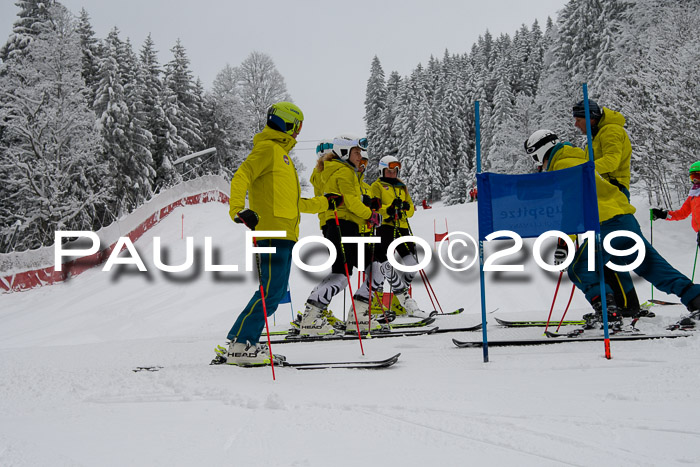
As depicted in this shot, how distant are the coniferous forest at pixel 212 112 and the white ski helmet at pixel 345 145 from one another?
13.3m

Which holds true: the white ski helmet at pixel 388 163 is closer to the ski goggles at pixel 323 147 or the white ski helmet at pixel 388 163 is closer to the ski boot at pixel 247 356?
the ski goggles at pixel 323 147

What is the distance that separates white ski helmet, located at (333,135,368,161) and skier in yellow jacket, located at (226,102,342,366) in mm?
1647

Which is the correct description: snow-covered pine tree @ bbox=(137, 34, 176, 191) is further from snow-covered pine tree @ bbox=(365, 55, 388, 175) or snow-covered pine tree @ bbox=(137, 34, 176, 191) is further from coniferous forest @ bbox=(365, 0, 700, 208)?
snow-covered pine tree @ bbox=(365, 55, 388, 175)

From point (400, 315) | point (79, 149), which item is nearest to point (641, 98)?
point (400, 315)

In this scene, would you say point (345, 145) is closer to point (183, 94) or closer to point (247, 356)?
point (247, 356)

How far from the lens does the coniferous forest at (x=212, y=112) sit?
1805 centimetres

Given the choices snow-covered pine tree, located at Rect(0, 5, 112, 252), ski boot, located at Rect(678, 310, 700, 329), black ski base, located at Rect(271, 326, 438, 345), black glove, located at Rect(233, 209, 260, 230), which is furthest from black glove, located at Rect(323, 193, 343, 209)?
snow-covered pine tree, located at Rect(0, 5, 112, 252)

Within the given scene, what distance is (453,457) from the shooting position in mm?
2027

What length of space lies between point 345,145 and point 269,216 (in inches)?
83.9

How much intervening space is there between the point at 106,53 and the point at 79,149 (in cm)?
964

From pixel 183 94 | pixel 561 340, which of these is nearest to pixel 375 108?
pixel 183 94

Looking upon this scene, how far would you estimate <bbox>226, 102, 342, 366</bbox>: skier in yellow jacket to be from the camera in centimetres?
430

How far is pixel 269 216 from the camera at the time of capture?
4.38 metres

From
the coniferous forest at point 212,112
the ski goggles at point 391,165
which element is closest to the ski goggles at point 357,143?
the ski goggles at point 391,165
